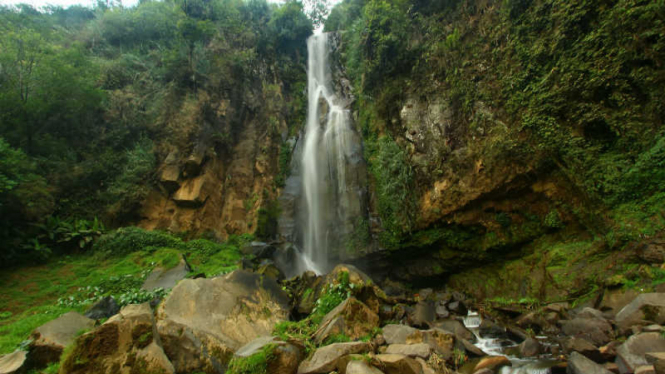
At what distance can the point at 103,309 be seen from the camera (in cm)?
678

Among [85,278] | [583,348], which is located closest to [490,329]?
[583,348]

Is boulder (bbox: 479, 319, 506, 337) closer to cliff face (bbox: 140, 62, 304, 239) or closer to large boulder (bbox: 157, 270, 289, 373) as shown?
large boulder (bbox: 157, 270, 289, 373)

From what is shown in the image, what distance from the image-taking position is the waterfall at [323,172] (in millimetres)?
14305

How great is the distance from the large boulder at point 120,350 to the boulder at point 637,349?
5888 millimetres

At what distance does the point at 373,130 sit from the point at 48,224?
1420 centimetres

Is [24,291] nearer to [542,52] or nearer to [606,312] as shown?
[606,312]

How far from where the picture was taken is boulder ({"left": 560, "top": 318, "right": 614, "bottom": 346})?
507cm

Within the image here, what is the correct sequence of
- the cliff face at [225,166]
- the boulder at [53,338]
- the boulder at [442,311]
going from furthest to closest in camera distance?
the cliff face at [225,166], the boulder at [442,311], the boulder at [53,338]

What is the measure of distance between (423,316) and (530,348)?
2.80m

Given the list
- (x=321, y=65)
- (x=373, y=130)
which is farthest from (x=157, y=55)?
(x=373, y=130)

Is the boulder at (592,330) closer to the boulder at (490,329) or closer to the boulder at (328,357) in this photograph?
the boulder at (490,329)

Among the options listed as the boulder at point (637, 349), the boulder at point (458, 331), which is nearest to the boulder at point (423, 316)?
the boulder at point (458, 331)

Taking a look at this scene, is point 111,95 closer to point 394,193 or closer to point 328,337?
point 394,193

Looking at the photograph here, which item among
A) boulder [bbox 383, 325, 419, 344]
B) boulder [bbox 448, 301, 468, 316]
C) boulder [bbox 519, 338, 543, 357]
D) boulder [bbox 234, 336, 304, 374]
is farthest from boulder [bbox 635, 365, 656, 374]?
boulder [bbox 448, 301, 468, 316]
